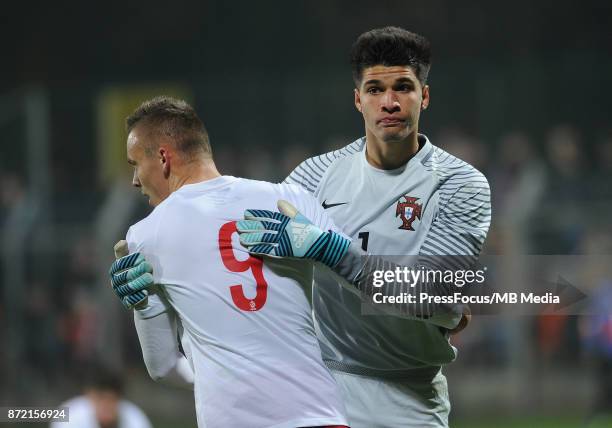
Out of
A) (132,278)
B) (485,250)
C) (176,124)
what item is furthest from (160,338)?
(485,250)

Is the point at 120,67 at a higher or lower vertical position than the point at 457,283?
higher

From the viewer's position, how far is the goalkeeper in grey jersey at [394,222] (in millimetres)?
4051

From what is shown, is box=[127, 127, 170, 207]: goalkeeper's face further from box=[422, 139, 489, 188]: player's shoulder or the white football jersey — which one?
box=[422, 139, 489, 188]: player's shoulder

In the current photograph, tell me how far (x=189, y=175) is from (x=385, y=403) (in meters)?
1.20

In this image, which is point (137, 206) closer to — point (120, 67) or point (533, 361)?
point (533, 361)

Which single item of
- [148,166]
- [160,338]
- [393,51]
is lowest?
[160,338]

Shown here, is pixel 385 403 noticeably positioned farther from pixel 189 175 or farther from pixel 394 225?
pixel 189 175

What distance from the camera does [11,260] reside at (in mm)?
11609

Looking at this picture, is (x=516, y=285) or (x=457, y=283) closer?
(x=457, y=283)

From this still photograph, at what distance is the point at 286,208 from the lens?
3.63 meters

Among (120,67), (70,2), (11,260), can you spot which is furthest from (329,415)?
(70,2)

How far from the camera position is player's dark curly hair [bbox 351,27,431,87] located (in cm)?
407

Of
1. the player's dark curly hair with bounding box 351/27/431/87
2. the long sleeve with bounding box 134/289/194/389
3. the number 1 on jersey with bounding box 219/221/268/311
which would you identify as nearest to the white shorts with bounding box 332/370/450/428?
the long sleeve with bounding box 134/289/194/389

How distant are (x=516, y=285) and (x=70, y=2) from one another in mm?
13418
